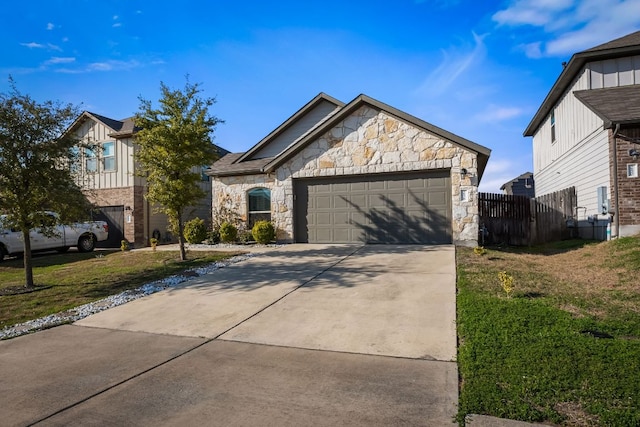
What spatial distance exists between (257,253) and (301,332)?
7075 millimetres

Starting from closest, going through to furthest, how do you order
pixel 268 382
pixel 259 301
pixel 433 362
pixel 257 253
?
pixel 268 382, pixel 433 362, pixel 259 301, pixel 257 253

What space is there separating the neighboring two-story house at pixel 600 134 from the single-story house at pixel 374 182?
11.8 ft

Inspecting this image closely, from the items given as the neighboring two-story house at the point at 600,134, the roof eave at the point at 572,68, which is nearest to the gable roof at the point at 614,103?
the neighboring two-story house at the point at 600,134

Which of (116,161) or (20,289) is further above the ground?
(116,161)

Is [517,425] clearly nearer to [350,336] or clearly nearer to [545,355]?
[545,355]

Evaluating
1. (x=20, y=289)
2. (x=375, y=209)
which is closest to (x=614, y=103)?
(x=375, y=209)

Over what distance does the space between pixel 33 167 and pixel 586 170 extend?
16.9m

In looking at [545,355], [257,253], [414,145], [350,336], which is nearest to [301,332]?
[350,336]

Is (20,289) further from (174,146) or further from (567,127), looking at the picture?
(567,127)

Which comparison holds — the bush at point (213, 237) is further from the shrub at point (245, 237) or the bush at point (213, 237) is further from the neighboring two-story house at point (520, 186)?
the neighboring two-story house at point (520, 186)

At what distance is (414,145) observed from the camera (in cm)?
1235

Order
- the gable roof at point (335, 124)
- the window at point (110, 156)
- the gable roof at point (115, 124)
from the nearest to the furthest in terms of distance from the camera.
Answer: the gable roof at point (335, 124) → the gable roof at point (115, 124) → the window at point (110, 156)

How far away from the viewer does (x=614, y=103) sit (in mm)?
12172

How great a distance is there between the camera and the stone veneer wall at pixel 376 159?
11727 mm
